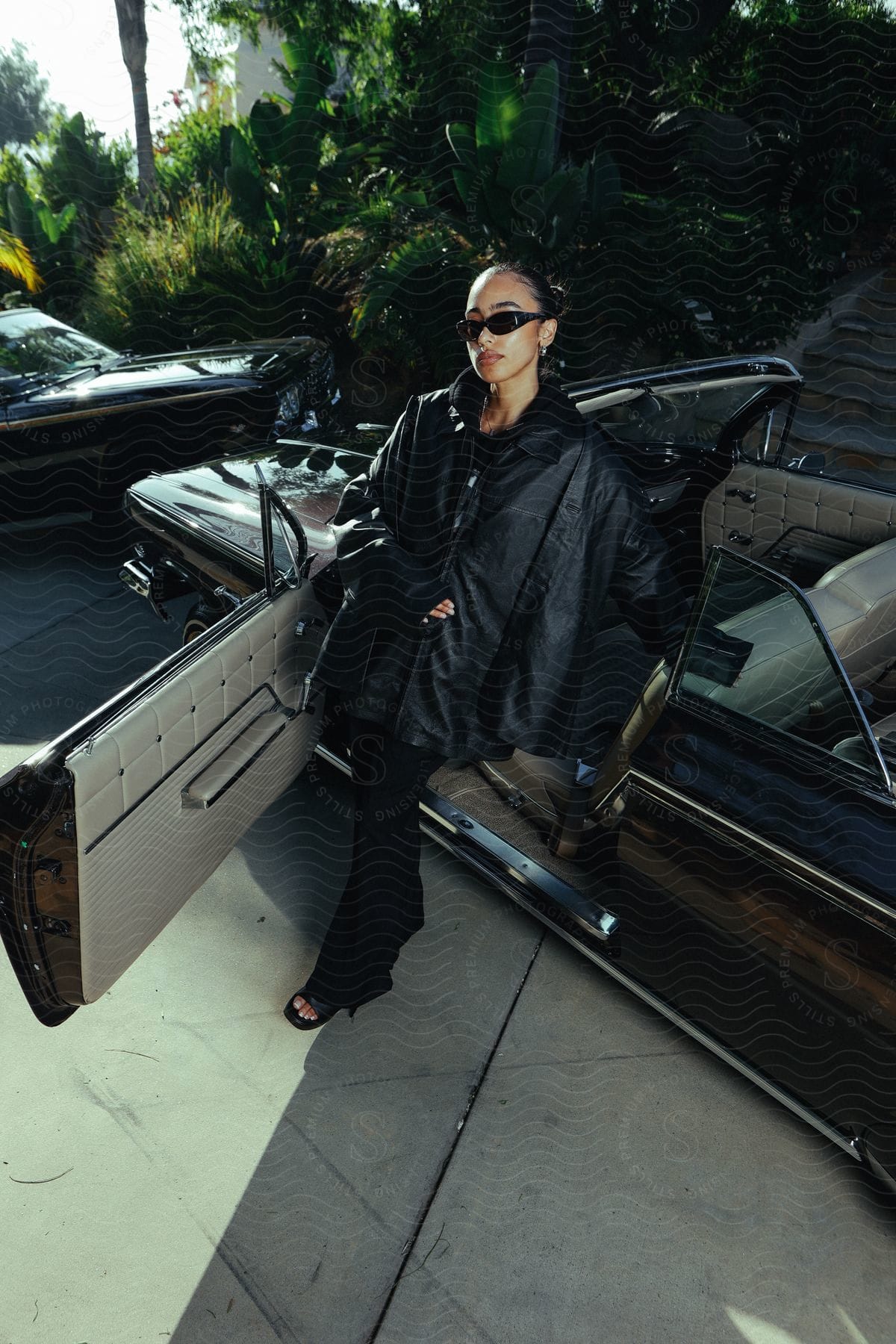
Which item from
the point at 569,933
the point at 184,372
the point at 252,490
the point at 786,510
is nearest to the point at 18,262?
the point at 184,372

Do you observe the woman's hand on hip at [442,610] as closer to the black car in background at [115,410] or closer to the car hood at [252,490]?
the car hood at [252,490]

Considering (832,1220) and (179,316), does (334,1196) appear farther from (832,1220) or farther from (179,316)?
(179,316)

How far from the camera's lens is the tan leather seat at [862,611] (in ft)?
6.58

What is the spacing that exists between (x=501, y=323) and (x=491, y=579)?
514 millimetres

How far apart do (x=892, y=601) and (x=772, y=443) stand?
1339 millimetres

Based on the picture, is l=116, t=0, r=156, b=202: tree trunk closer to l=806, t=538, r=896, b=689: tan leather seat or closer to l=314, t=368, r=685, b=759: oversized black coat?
l=314, t=368, r=685, b=759: oversized black coat

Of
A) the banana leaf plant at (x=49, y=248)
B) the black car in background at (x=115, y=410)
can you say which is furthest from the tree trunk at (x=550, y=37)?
the banana leaf plant at (x=49, y=248)

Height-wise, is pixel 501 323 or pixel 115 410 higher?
pixel 501 323

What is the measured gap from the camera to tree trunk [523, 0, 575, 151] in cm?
605

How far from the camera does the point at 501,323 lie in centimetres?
180

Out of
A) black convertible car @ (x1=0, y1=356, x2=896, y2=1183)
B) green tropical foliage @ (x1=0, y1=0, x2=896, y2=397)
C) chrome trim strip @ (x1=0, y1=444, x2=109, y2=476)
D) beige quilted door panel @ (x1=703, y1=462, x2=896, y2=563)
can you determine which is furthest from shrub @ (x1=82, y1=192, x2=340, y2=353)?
black convertible car @ (x1=0, y1=356, x2=896, y2=1183)

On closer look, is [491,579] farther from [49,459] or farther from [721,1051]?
[49,459]

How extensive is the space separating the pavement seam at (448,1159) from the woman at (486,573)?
50 cm

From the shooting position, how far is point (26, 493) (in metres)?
4.42
